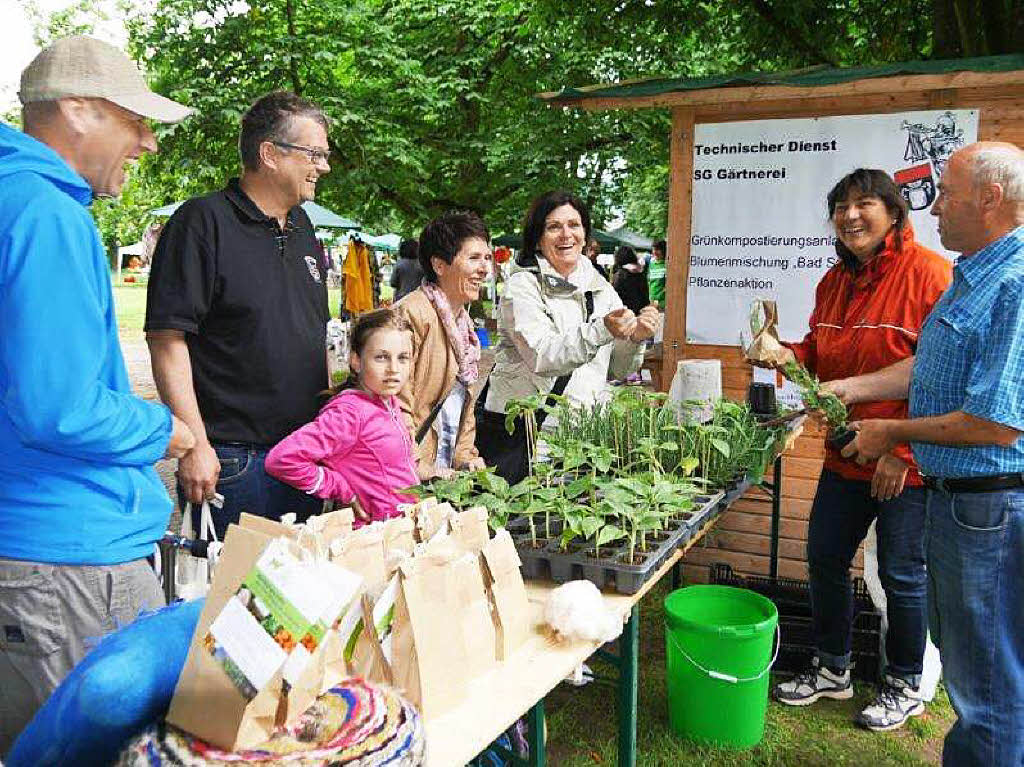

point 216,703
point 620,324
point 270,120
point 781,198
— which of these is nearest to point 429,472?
point 620,324

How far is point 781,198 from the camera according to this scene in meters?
4.57

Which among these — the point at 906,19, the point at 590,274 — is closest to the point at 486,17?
the point at 906,19

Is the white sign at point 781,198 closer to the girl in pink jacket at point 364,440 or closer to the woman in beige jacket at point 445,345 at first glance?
the woman in beige jacket at point 445,345

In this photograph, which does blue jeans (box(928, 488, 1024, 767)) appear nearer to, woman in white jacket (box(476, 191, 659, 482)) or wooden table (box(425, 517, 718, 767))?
wooden table (box(425, 517, 718, 767))

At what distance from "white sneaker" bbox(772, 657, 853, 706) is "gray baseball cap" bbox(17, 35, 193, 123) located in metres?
3.23

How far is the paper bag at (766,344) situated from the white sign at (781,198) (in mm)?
1296

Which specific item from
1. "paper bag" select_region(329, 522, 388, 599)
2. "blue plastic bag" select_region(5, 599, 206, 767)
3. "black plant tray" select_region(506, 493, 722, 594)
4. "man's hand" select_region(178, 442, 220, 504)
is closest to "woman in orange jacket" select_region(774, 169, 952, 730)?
"black plant tray" select_region(506, 493, 722, 594)

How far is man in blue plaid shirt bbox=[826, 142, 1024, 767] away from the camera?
217 cm

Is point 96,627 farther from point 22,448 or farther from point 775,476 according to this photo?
point 775,476

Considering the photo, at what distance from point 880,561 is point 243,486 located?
2421 mm

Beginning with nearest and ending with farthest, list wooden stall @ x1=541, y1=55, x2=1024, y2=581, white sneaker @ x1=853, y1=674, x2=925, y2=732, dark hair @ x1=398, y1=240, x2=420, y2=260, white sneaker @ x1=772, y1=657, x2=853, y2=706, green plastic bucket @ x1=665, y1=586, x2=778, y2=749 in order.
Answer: green plastic bucket @ x1=665, y1=586, x2=778, y2=749 < white sneaker @ x1=853, y1=674, x2=925, y2=732 < white sneaker @ x1=772, y1=657, x2=853, y2=706 < wooden stall @ x1=541, y1=55, x2=1024, y2=581 < dark hair @ x1=398, y1=240, x2=420, y2=260

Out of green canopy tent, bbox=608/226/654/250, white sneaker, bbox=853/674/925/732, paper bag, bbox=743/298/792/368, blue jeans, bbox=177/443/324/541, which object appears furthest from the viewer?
green canopy tent, bbox=608/226/654/250

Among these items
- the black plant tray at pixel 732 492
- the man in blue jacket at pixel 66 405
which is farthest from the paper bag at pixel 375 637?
the black plant tray at pixel 732 492

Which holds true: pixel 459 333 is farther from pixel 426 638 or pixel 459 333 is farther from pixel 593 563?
pixel 426 638
